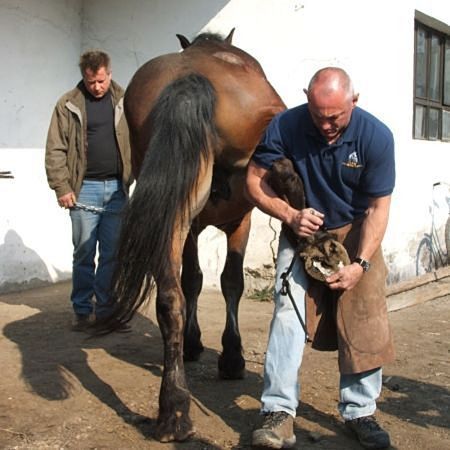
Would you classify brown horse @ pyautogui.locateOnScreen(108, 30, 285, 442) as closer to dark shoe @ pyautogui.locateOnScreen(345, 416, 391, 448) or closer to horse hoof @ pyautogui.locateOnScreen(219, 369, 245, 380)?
horse hoof @ pyautogui.locateOnScreen(219, 369, 245, 380)

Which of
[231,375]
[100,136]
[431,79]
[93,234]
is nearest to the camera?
[231,375]

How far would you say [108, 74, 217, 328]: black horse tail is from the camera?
341 cm

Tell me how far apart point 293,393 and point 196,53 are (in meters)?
2.05

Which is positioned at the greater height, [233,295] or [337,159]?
[337,159]

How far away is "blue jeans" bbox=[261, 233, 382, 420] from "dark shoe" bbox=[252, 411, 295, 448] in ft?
0.11

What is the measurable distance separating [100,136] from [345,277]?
2.69 metres

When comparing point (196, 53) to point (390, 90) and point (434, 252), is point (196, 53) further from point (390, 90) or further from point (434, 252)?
point (434, 252)

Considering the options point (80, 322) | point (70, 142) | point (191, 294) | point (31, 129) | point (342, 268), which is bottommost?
point (80, 322)

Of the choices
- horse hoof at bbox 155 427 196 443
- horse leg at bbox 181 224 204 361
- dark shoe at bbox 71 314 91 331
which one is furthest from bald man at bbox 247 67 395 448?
dark shoe at bbox 71 314 91 331

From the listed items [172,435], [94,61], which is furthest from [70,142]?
[172,435]

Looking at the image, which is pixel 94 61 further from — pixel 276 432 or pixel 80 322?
pixel 276 432

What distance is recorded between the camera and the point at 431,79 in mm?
8445

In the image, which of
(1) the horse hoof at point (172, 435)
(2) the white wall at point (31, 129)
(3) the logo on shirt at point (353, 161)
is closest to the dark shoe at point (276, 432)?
(1) the horse hoof at point (172, 435)

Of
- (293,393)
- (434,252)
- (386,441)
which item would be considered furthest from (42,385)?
(434,252)
